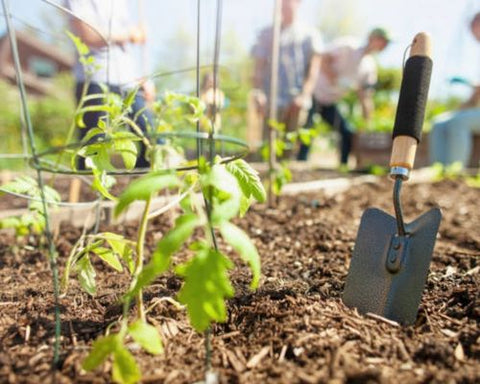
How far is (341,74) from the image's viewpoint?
5.30 m

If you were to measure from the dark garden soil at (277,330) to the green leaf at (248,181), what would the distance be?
354 mm

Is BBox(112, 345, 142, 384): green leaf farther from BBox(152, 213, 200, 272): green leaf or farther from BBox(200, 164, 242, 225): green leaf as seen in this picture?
BBox(200, 164, 242, 225): green leaf

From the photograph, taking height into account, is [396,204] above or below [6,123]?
above

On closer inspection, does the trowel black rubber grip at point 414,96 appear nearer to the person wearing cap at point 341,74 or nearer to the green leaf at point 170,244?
the green leaf at point 170,244

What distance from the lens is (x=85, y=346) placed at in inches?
41.5

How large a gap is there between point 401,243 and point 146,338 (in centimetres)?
91

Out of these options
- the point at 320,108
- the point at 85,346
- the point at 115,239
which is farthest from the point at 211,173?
the point at 320,108

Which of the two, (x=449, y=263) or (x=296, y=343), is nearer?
(x=296, y=343)

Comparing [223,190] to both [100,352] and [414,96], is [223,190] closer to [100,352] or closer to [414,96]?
[100,352]

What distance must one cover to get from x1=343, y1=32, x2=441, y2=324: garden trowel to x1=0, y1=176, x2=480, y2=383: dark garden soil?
9 cm

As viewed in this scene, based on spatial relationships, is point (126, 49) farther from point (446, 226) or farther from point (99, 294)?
point (446, 226)

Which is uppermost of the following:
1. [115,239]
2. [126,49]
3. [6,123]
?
[126,49]

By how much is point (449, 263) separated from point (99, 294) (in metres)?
1.41

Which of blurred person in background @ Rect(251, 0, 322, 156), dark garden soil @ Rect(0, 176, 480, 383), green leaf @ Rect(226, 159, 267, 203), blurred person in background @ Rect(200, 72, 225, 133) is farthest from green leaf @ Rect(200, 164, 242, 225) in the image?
blurred person in background @ Rect(251, 0, 322, 156)
